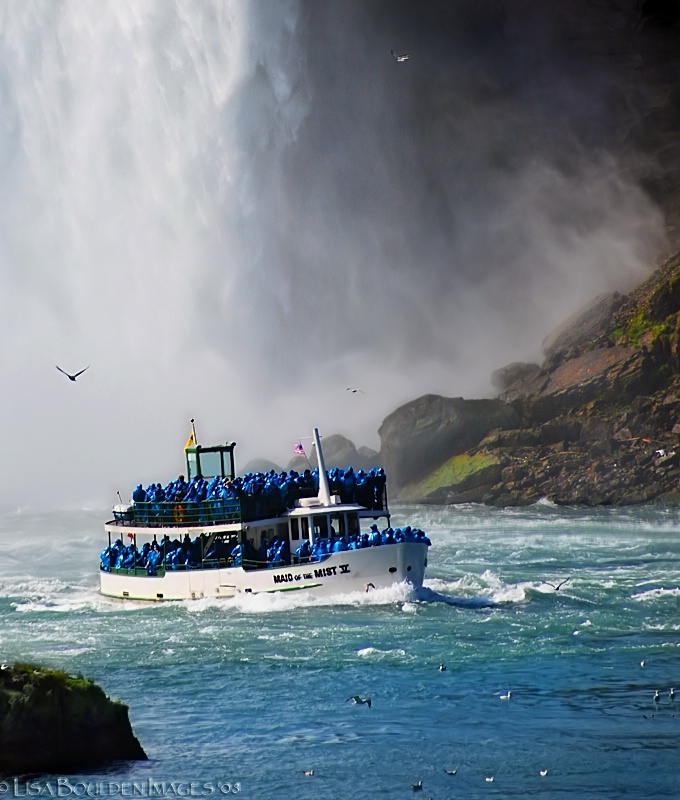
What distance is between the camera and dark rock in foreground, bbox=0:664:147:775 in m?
22.0

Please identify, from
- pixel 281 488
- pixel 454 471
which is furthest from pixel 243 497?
pixel 454 471

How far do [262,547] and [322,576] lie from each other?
143 inches

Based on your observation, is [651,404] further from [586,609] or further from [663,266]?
[586,609]

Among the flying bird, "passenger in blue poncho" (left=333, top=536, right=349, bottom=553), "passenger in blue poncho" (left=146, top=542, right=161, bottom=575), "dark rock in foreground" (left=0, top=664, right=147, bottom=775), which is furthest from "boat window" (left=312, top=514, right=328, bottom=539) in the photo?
"dark rock in foreground" (left=0, top=664, right=147, bottom=775)

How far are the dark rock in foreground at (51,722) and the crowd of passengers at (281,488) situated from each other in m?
22.6

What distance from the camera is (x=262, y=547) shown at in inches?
1768

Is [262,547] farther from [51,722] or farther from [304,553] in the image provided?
[51,722]

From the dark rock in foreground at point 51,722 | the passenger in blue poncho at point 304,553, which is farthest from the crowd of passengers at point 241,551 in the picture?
the dark rock in foreground at point 51,722

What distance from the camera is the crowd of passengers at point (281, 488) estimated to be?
151 ft

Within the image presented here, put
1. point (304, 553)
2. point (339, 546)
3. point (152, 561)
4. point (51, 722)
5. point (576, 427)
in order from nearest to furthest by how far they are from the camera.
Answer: point (51, 722) < point (339, 546) < point (304, 553) < point (152, 561) < point (576, 427)

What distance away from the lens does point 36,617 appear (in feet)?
143

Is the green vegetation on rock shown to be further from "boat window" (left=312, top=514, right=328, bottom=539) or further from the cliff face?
"boat window" (left=312, top=514, right=328, bottom=539)

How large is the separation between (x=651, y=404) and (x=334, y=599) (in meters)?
76.1

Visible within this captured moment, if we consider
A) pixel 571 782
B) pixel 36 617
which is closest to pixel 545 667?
pixel 571 782
